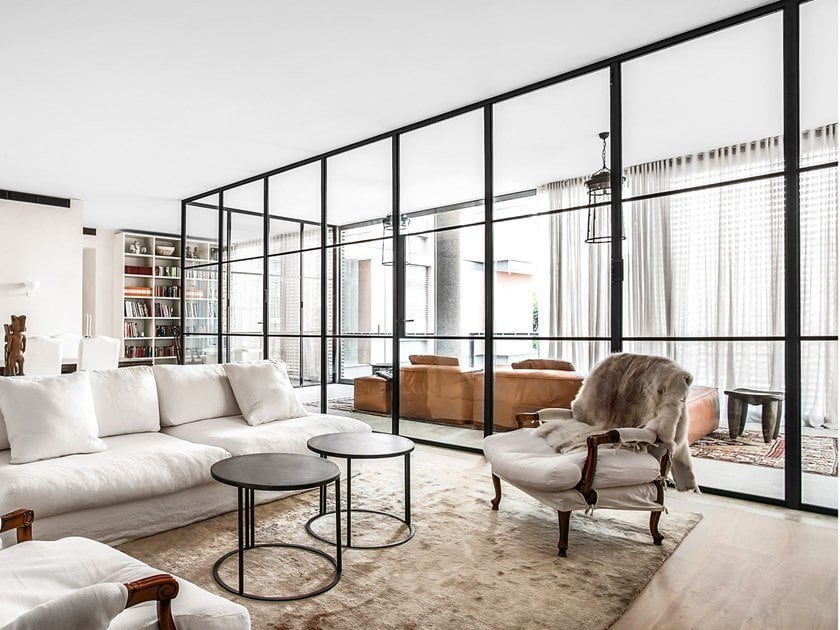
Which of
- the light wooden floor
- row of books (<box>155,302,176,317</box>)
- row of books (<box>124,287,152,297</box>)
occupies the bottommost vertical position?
the light wooden floor

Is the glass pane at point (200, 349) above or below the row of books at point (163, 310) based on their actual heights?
Answer: below

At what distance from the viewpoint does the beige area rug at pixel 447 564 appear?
196cm

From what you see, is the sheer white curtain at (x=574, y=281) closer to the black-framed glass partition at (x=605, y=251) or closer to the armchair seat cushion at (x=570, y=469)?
the black-framed glass partition at (x=605, y=251)

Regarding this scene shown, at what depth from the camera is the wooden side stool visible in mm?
3107

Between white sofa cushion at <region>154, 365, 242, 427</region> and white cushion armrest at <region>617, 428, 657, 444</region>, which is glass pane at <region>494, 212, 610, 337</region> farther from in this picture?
white sofa cushion at <region>154, 365, 242, 427</region>

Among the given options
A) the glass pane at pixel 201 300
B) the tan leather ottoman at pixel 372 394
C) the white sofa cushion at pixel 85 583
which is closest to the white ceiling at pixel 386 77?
the tan leather ottoman at pixel 372 394

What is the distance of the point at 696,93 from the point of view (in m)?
3.65

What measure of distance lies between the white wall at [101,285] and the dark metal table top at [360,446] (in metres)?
7.68

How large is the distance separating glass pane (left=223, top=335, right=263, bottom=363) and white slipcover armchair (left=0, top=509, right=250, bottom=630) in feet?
15.8

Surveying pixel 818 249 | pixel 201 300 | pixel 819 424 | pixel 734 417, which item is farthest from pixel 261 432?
pixel 201 300

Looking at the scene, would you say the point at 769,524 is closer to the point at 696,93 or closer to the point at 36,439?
the point at 696,93

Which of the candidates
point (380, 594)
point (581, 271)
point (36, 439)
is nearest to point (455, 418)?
point (581, 271)

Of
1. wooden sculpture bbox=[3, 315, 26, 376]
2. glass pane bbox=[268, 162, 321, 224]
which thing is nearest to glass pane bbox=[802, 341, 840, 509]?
glass pane bbox=[268, 162, 321, 224]

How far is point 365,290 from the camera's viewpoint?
211 inches
